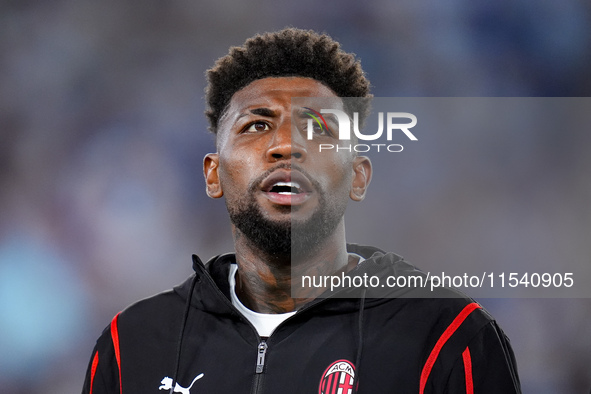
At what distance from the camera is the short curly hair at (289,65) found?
2057mm

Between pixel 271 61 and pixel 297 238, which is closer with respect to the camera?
pixel 297 238

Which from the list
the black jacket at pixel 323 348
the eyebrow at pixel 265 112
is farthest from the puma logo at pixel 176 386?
the eyebrow at pixel 265 112

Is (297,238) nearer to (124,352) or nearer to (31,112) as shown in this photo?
(124,352)

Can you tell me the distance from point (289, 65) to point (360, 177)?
370mm

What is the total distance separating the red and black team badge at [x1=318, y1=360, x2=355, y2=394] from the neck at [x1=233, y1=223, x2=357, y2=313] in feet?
0.77

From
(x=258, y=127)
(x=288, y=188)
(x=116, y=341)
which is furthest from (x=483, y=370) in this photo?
(x=116, y=341)

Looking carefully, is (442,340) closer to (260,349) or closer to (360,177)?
(260,349)

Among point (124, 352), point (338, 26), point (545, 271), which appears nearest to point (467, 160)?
point (545, 271)

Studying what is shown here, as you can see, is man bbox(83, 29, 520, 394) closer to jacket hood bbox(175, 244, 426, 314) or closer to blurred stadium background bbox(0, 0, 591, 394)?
jacket hood bbox(175, 244, 426, 314)

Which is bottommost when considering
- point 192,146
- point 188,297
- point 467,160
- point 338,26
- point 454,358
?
point 454,358

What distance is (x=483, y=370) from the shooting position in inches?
64.0

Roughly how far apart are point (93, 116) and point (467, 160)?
1.98 meters

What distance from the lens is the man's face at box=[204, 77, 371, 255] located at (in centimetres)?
183

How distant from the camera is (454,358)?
5.40 feet
